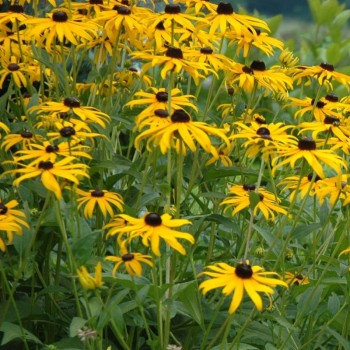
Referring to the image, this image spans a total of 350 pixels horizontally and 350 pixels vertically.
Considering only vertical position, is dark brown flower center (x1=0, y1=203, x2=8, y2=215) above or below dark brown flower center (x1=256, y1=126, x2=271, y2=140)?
below

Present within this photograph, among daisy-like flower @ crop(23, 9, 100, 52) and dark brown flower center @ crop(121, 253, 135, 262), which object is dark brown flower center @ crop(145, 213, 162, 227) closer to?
dark brown flower center @ crop(121, 253, 135, 262)

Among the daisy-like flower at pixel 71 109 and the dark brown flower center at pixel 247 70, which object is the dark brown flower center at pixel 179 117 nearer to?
the daisy-like flower at pixel 71 109

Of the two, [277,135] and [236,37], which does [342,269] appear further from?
[236,37]

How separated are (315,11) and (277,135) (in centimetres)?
368

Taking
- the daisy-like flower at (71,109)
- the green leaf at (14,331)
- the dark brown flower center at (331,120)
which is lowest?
the green leaf at (14,331)

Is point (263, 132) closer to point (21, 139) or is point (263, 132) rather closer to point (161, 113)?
point (161, 113)

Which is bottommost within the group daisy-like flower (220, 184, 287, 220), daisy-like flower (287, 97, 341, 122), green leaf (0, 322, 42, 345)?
green leaf (0, 322, 42, 345)

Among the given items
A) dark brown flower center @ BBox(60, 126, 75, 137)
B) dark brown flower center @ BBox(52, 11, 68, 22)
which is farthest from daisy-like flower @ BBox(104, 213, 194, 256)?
dark brown flower center @ BBox(52, 11, 68, 22)

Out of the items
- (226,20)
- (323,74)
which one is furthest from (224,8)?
(323,74)

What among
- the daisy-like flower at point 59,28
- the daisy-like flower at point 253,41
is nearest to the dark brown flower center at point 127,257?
the daisy-like flower at point 59,28

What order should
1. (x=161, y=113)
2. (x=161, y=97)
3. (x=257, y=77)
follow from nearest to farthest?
(x=161, y=113) < (x=161, y=97) < (x=257, y=77)

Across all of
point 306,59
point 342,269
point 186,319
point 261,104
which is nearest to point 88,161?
point 186,319

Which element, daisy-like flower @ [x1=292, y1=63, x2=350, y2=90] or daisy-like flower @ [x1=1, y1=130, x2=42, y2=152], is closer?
daisy-like flower @ [x1=1, y1=130, x2=42, y2=152]

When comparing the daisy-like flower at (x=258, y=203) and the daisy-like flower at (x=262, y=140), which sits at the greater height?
the daisy-like flower at (x=262, y=140)
